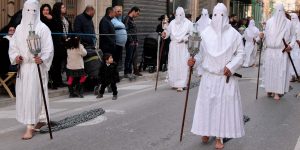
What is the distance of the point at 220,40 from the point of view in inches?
287

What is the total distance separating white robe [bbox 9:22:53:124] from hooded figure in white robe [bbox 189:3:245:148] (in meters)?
2.24

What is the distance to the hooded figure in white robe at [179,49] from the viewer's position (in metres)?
13.6

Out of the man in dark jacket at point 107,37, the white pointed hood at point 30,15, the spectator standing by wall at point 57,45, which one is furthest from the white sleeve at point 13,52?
the man in dark jacket at point 107,37

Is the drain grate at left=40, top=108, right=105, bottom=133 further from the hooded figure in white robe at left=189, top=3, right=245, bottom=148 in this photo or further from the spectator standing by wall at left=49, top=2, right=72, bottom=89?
the spectator standing by wall at left=49, top=2, right=72, bottom=89

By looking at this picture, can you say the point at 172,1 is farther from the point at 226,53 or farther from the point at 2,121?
the point at 226,53

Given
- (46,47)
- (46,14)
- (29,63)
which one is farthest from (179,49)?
(29,63)

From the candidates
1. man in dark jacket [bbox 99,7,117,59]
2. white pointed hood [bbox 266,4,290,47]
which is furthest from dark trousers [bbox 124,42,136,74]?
white pointed hood [bbox 266,4,290,47]

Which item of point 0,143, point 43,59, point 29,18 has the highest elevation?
point 29,18

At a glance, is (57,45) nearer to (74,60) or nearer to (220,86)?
(74,60)

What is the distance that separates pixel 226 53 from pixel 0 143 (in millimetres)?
3217

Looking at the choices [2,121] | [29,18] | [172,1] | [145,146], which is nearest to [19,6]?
[2,121]

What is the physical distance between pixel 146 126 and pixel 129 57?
6877 millimetres

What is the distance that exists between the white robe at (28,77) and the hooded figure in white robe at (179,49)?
5.89 metres

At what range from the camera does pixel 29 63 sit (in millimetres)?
8047
